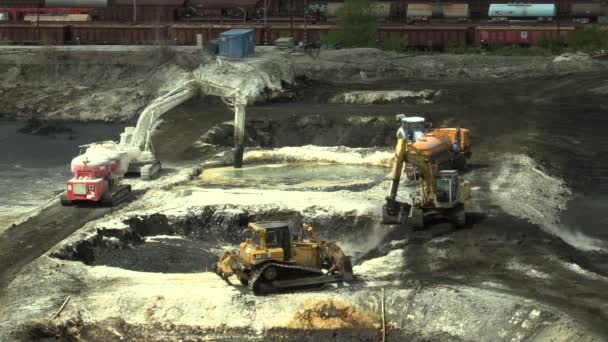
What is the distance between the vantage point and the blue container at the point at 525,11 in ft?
326

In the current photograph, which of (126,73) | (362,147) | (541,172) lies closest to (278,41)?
(126,73)

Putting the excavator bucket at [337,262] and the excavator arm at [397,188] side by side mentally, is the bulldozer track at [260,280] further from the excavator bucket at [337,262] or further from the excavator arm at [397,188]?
the excavator arm at [397,188]

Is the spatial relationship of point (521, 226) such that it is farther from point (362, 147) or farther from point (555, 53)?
point (555, 53)

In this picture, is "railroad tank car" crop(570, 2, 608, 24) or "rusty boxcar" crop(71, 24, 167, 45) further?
"railroad tank car" crop(570, 2, 608, 24)

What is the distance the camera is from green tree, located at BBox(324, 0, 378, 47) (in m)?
90.2

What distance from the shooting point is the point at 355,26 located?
9050 cm

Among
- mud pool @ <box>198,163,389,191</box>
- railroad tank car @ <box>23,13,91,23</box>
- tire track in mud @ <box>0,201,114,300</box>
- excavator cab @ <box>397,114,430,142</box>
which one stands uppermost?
railroad tank car @ <box>23,13,91,23</box>

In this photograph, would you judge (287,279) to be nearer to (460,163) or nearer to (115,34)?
(460,163)

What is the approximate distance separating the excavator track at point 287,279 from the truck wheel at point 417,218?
23.4 ft

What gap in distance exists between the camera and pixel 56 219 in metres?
43.6

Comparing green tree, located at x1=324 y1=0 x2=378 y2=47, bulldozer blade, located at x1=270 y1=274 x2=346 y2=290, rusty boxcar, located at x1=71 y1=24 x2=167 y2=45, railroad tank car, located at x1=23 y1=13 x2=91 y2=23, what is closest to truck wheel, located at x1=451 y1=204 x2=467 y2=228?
bulldozer blade, located at x1=270 y1=274 x2=346 y2=290

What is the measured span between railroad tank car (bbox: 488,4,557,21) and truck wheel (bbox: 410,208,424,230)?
6360cm

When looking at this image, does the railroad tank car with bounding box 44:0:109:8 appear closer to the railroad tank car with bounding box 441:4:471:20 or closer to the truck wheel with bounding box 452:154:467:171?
the railroad tank car with bounding box 441:4:471:20

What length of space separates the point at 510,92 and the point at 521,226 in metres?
33.8
